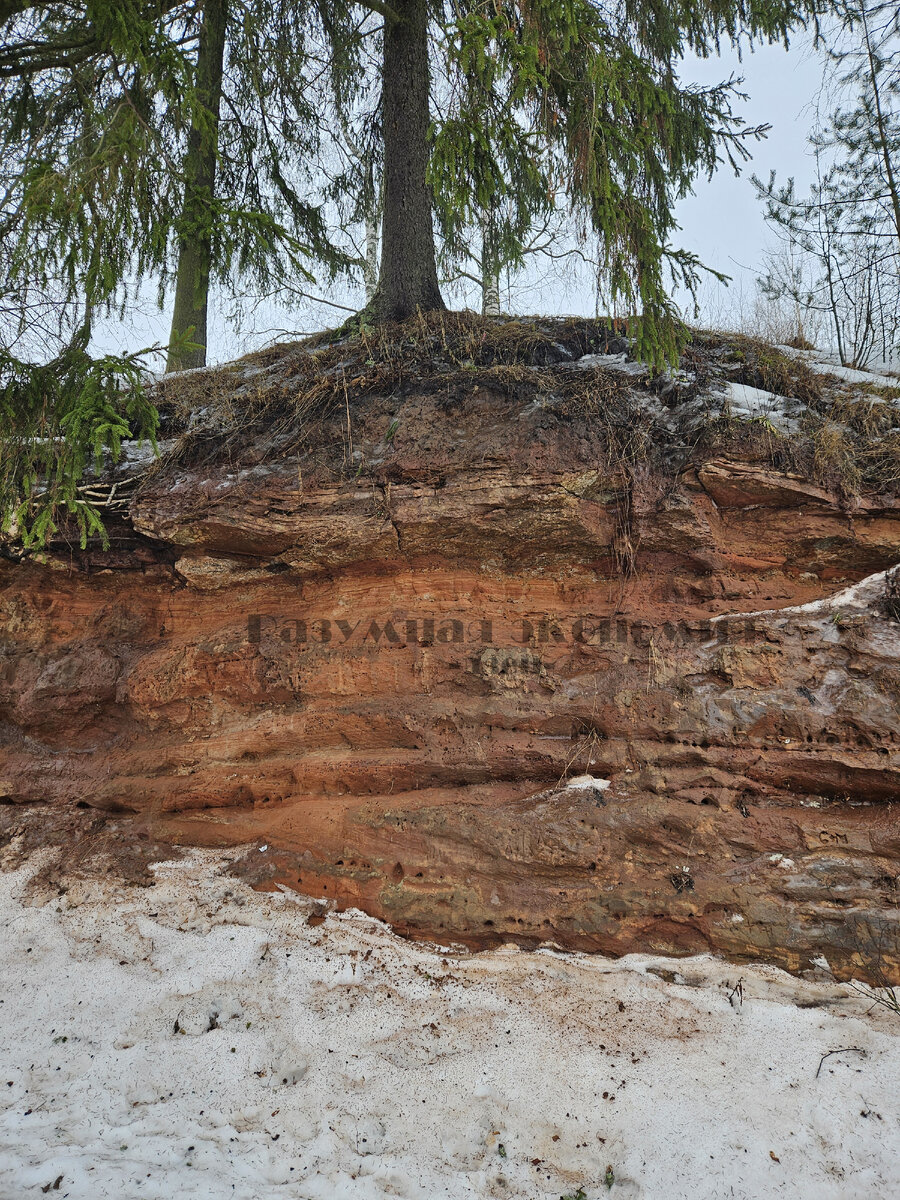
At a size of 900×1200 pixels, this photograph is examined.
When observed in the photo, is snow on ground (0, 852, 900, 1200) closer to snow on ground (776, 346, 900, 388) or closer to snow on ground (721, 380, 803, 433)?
snow on ground (721, 380, 803, 433)

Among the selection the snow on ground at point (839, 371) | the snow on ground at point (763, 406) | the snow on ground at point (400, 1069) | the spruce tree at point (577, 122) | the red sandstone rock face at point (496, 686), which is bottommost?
the snow on ground at point (400, 1069)

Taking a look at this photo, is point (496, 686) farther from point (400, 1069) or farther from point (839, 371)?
point (839, 371)

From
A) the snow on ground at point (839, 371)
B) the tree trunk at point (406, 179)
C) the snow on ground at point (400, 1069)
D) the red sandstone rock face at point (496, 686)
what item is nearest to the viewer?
the snow on ground at point (400, 1069)

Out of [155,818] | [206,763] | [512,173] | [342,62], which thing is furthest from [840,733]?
[342,62]

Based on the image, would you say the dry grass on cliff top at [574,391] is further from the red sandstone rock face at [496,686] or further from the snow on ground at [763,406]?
the red sandstone rock face at [496,686]

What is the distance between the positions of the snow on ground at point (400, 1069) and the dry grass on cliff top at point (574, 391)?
11.2 ft

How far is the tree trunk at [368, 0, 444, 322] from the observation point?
6625 millimetres

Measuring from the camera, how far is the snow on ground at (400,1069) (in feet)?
9.28

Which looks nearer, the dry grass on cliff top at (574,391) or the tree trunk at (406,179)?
the dry grass on cliff top at (574,391)

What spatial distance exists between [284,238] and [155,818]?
453cm

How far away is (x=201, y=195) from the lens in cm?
497

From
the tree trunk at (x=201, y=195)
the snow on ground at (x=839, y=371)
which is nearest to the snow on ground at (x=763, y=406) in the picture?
the snow on ground at (x=839, y=371)

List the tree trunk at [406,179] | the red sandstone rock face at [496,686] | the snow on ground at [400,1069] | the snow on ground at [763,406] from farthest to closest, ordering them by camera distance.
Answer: the tree trunk at [406,179]
the snow on ground at [763,406]
the red sandstone rock face at [496,686]
the snow on ground at [400,1069]

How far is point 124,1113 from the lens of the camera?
308 cm
